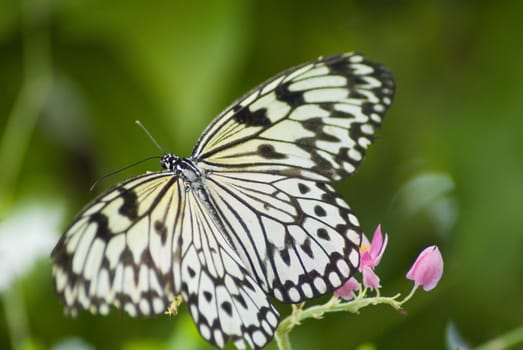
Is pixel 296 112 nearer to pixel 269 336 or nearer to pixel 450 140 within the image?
pixel 269 336

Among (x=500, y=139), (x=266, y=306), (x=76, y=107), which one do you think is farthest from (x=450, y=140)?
(x=266, y=306)

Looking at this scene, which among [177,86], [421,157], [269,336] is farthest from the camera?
[421,157]

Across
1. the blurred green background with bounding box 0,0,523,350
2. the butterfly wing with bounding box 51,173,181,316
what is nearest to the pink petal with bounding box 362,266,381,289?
the butterfly wing with bounding box 51,173,181,316

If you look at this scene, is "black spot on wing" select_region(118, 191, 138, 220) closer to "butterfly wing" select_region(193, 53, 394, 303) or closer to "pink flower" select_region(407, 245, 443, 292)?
"butterfly wing" select_region(193, 53, 394, 303)

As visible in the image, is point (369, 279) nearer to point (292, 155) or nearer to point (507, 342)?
point (292, 155)

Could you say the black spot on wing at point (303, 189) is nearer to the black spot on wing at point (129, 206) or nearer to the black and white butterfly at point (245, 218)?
the black and white butterfly at point (245, 218)

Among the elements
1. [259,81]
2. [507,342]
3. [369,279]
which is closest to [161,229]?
[369,279]
